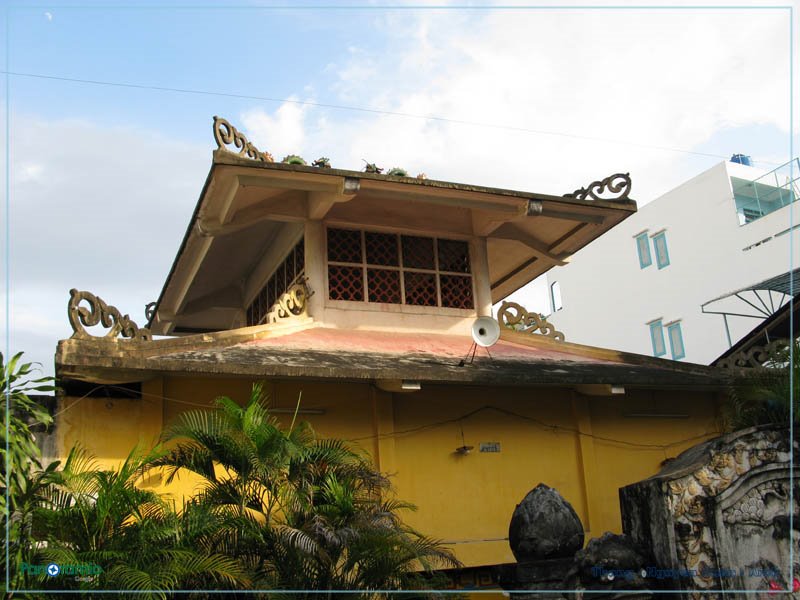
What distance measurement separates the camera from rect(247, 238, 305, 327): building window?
45.6 ft

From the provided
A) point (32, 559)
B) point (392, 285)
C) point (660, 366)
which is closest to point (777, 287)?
point (660, 366)

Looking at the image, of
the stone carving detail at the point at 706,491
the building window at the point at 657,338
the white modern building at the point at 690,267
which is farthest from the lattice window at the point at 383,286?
the building window at the point at 657,338

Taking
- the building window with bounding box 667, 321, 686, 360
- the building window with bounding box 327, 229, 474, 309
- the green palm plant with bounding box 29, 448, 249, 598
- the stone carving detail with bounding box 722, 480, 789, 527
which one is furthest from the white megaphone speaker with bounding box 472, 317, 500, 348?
the building window with bounding box 667, 321, 686, 360

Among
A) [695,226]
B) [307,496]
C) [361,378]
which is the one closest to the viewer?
[307,496]

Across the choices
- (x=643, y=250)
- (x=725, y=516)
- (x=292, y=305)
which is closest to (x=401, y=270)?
(x=292, y=305)

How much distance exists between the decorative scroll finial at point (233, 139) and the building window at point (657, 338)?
2352 centimetres

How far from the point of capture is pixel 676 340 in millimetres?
32312

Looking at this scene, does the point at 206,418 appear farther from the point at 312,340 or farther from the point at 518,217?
the point at 518,217

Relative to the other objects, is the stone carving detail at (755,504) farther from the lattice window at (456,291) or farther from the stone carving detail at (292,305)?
the stone carving detail at (292,305)

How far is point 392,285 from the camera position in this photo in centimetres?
1384

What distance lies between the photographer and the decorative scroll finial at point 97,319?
10.0 m

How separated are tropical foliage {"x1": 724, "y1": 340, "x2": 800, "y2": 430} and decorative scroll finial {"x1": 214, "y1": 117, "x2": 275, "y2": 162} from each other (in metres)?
6.80

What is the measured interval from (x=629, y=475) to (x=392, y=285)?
14.3ft

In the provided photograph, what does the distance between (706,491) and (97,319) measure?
672 centimetres
